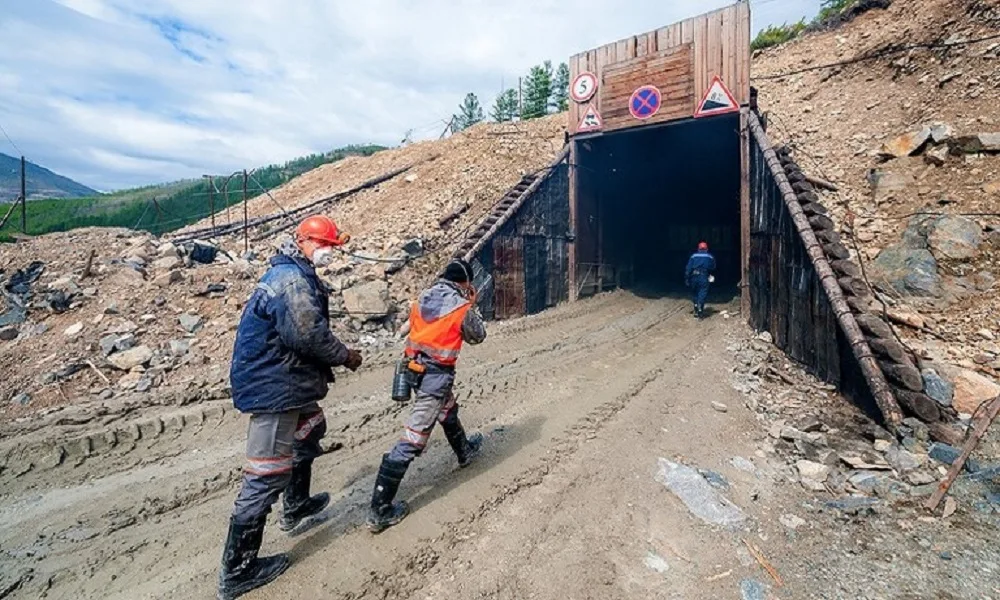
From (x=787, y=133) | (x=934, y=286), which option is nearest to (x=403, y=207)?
(x=787, y=133)

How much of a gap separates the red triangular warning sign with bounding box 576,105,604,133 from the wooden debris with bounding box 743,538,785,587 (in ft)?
31.9

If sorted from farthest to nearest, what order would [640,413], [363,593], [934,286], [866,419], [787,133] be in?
[787,133] → [934,286] → [640,413] → [866,419] → [363,593]

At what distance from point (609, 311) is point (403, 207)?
6.77 m

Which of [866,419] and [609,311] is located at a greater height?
[609,311]

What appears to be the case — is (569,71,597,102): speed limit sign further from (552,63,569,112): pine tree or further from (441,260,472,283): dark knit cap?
(552,63,569,112): pine tree

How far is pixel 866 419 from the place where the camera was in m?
4.68

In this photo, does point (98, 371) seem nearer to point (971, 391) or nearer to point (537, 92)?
point (971, 391)

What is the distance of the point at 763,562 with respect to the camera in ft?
9.52

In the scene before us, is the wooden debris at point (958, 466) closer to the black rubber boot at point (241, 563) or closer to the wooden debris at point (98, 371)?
the black rubber boot at point (241, 563)

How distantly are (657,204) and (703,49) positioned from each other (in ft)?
26.3

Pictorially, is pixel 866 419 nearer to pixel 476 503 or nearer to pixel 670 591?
pixel 670 591

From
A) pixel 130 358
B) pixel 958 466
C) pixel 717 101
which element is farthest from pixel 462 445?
pixel 717 101

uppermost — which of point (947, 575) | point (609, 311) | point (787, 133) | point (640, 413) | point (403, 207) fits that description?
point (787, 133)

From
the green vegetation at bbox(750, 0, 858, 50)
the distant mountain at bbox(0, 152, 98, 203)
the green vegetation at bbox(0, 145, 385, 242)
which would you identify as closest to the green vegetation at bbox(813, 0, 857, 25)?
the green vegetation at bbox(750, 0, 858, 50)
